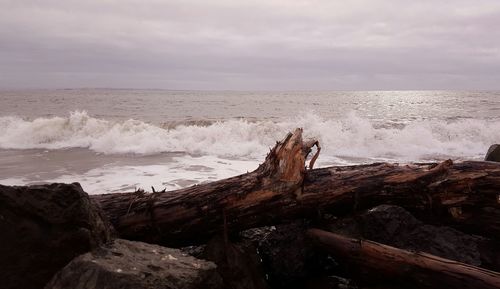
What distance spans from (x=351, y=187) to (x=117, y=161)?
9379 millimetres

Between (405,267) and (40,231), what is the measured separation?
2.63 metres

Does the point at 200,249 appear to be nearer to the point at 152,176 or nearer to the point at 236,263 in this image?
the point at 236,263

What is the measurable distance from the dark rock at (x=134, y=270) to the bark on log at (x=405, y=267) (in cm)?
122

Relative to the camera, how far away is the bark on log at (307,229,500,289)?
287 cm

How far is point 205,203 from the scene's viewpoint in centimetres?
378

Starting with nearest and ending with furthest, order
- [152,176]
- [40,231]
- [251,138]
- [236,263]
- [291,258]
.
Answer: [40,231] → [236,263] → [291,258] → [152,176] → [251,138]

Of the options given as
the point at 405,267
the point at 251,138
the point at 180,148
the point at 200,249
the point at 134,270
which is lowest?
the point at 180,148

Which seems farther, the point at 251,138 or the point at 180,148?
the point at 251,138

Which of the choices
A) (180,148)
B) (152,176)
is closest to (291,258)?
(152,176)

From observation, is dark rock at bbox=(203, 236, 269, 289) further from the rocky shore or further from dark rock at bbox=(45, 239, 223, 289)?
dark rock at bbox=(45, 239, 223, 289)

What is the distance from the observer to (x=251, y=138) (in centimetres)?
1733

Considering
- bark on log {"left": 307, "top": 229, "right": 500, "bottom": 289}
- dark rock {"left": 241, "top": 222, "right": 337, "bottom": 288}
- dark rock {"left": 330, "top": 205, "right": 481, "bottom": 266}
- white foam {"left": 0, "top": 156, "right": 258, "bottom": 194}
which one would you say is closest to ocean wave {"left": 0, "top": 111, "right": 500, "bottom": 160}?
white foam {"left": 0, "top": 156, "right": 258, "bottom": 194}

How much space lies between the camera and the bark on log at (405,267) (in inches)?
113

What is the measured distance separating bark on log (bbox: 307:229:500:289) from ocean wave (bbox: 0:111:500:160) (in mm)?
9920
